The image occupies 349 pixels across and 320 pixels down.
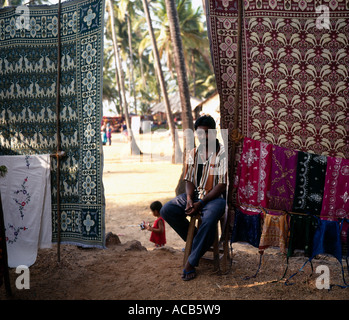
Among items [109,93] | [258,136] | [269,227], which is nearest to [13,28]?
[258,136]

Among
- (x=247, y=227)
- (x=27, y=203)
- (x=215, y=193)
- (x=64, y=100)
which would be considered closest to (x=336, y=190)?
(x=247, y=227)

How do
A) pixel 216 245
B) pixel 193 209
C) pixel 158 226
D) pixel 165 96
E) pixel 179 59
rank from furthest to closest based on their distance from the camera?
pixel 165 96, pixel 179 59, pixel 158 226, pixel 216 245, pixel 193 209

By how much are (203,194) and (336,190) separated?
1.26 metres

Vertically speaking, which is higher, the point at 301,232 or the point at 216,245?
the point at 301,232

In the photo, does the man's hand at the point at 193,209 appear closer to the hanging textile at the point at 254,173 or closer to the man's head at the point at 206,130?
the hanging textile at the point at 254,173

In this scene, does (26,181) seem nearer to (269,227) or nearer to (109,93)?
(269,227)

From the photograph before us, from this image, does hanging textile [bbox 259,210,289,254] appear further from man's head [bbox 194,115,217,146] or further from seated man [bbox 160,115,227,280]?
man's head [bbox 194,115,217,146]

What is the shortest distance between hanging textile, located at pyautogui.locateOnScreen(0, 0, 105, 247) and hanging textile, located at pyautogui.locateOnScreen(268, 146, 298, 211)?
1.80m

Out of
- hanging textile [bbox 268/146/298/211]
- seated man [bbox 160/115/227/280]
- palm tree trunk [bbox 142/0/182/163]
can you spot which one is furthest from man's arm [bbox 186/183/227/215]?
palm tree trunk [bbox 142/0/182/163]

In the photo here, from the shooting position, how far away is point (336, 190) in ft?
9.80

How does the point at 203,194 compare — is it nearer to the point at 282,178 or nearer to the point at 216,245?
the point at 216,245

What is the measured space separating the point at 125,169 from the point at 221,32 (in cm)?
1110

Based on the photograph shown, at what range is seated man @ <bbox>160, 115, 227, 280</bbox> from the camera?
3.13m

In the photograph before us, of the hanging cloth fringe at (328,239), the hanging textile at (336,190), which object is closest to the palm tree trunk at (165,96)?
the hanging textile at (336,190)
